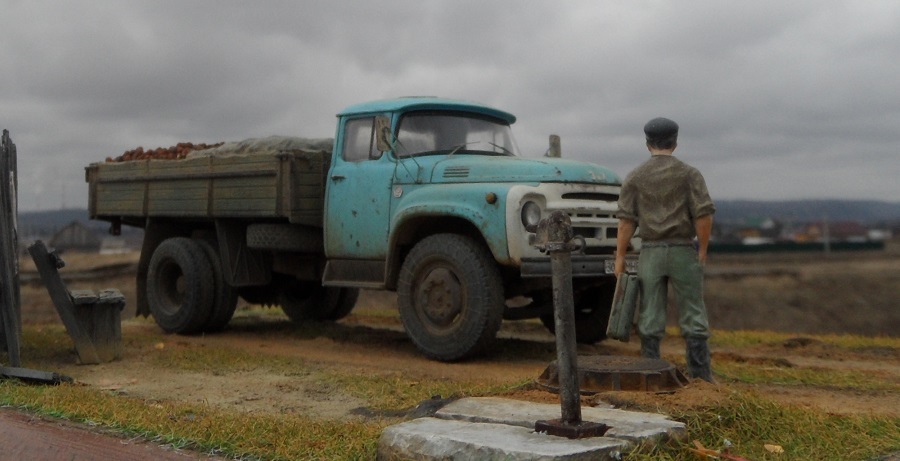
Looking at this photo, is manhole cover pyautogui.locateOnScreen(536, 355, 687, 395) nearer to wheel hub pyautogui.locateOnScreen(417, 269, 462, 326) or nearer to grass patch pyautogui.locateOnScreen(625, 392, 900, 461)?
grass patch pyautogui.locateOnScreen(625, 392, 900, 461)

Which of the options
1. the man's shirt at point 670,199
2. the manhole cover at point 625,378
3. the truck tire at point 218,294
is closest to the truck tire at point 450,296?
the man's shirt at point 670,199

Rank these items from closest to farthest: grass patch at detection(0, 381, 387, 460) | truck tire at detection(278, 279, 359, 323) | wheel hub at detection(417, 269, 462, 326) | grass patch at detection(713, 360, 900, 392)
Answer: grass patch at detection(0, 381, 387, 460) < grass patch at detection(713, 360, 900, 392) < wheel hub at detection(417, 269, 462, 326) < truck tire at detection(278, 279, 359, 323)

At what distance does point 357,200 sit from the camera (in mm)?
9078

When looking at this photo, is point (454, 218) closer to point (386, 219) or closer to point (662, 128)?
point (386, 219)

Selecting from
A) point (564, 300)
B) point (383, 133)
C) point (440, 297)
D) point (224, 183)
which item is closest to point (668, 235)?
point (564, 300)

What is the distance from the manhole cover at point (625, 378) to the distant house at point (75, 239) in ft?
206

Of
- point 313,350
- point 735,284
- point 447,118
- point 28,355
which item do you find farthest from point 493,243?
point 735,284

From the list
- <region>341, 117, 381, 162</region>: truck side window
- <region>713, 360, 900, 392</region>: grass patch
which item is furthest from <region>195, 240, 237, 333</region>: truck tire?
<region>713, 360, 900, 392</region>: grass patch

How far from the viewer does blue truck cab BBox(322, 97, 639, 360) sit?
7902mm

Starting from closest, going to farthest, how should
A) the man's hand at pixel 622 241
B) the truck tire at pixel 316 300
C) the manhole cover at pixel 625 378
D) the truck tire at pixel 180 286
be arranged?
the manhole cover at pixel 625 378, the man's hand at pixel 622 241, the truck tire at pixel 180 286, the truck tire at pixel 316 300

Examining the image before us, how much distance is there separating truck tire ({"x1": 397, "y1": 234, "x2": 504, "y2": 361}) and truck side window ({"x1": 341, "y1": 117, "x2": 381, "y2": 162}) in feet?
3.90

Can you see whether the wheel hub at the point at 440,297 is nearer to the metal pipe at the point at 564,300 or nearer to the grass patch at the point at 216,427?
the grass patch at the point at 216,427

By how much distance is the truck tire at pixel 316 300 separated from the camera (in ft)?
39.0

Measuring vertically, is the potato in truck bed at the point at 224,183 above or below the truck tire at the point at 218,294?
above
